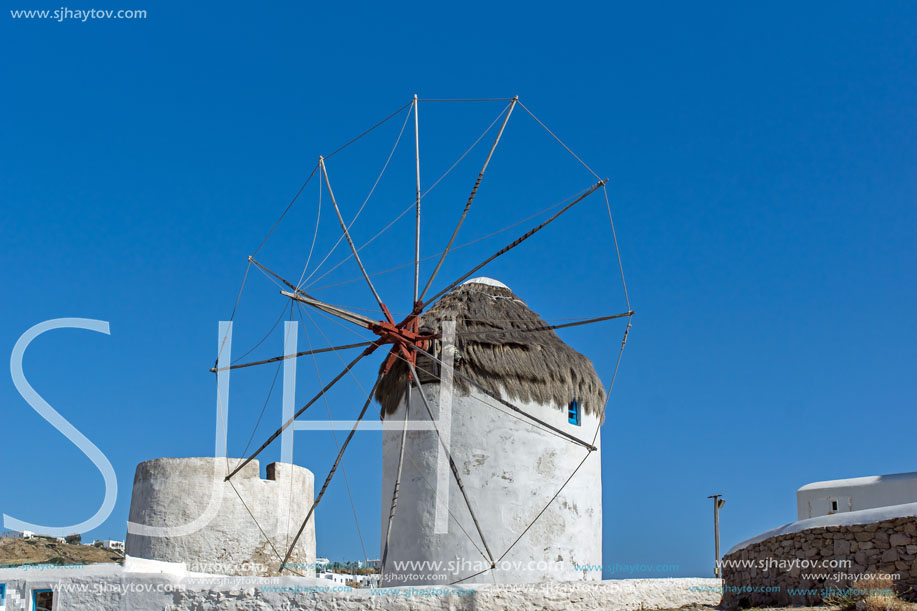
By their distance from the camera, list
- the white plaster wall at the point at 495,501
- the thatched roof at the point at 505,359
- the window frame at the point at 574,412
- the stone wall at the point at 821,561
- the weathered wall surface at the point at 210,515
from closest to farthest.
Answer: the stone wall at the point at 821,561
the white plaster wall at the point at 495,501
the thatched roof at the point at 505,359
the weathered wall surface at the point at 210,515
the window frame at the point at 574,412

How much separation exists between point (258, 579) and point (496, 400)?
12.4 feet

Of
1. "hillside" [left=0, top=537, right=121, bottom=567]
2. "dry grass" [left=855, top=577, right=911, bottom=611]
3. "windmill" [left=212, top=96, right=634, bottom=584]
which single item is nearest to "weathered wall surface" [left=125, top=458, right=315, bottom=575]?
"windmill" [left=212, top=96, right=634, bottom=584]

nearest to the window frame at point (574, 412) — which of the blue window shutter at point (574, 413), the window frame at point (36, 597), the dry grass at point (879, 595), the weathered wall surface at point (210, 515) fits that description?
the blue window shutter at point (574, 413)

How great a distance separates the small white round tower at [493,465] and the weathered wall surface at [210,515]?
1645mm

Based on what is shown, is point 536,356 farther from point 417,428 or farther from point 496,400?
point 417,428

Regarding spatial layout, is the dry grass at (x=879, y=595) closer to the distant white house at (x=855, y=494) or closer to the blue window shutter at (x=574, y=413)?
the blue window shutter at (x=574, y=413)

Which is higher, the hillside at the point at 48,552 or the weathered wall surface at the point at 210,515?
the weathered wall surface at the point at 210,515

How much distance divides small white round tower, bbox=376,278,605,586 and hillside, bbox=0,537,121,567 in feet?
28.2

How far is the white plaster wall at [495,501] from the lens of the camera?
11523 mm

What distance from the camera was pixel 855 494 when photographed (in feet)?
47.8

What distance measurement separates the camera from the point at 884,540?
8.84 metres

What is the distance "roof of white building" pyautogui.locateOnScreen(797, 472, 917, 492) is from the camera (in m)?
14.0

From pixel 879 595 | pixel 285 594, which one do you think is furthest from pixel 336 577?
pixel 879 595

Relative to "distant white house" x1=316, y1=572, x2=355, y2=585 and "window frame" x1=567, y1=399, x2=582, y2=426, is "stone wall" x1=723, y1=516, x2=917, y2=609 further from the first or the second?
"distant white house" x1=316, y1=572, x2=355, y2=585
